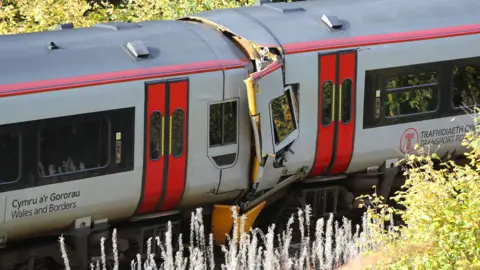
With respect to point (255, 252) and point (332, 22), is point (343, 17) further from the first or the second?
point (255, 252)

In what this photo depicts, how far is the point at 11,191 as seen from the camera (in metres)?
11.2

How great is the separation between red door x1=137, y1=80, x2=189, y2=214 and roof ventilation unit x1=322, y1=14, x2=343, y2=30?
→ 2389 millimetres

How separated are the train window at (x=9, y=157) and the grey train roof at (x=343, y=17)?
135 inches

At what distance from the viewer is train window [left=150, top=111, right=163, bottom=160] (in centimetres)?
1211

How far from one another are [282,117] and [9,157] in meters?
3.55

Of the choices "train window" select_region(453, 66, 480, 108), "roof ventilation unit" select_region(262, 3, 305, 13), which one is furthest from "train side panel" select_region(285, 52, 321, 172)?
"train window" select_region(453, 66, 480, 108)

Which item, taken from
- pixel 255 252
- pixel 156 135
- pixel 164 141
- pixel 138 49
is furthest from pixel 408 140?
pixel 138 49

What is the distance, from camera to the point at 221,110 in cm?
1263

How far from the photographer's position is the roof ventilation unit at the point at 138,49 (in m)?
12.1

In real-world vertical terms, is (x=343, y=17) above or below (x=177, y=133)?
above

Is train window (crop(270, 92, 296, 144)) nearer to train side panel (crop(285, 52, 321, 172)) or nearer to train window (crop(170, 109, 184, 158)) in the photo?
train side panel (crop(285, 52, 321, 172))

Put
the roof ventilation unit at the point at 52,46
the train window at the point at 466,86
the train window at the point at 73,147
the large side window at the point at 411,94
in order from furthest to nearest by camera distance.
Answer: the train window at the point at 466,86 → the large side window at the point at 411,94 → the roof ventilation unit at the point at 52,46 → the train window at the point at 73,147

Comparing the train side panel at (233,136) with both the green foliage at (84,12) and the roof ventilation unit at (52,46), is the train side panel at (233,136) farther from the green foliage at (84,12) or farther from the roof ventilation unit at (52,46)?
the green foliage at (84,12)

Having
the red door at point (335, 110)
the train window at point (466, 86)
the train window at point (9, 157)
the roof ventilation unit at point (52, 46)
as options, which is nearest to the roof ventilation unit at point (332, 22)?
the red door at point (335, 110)
